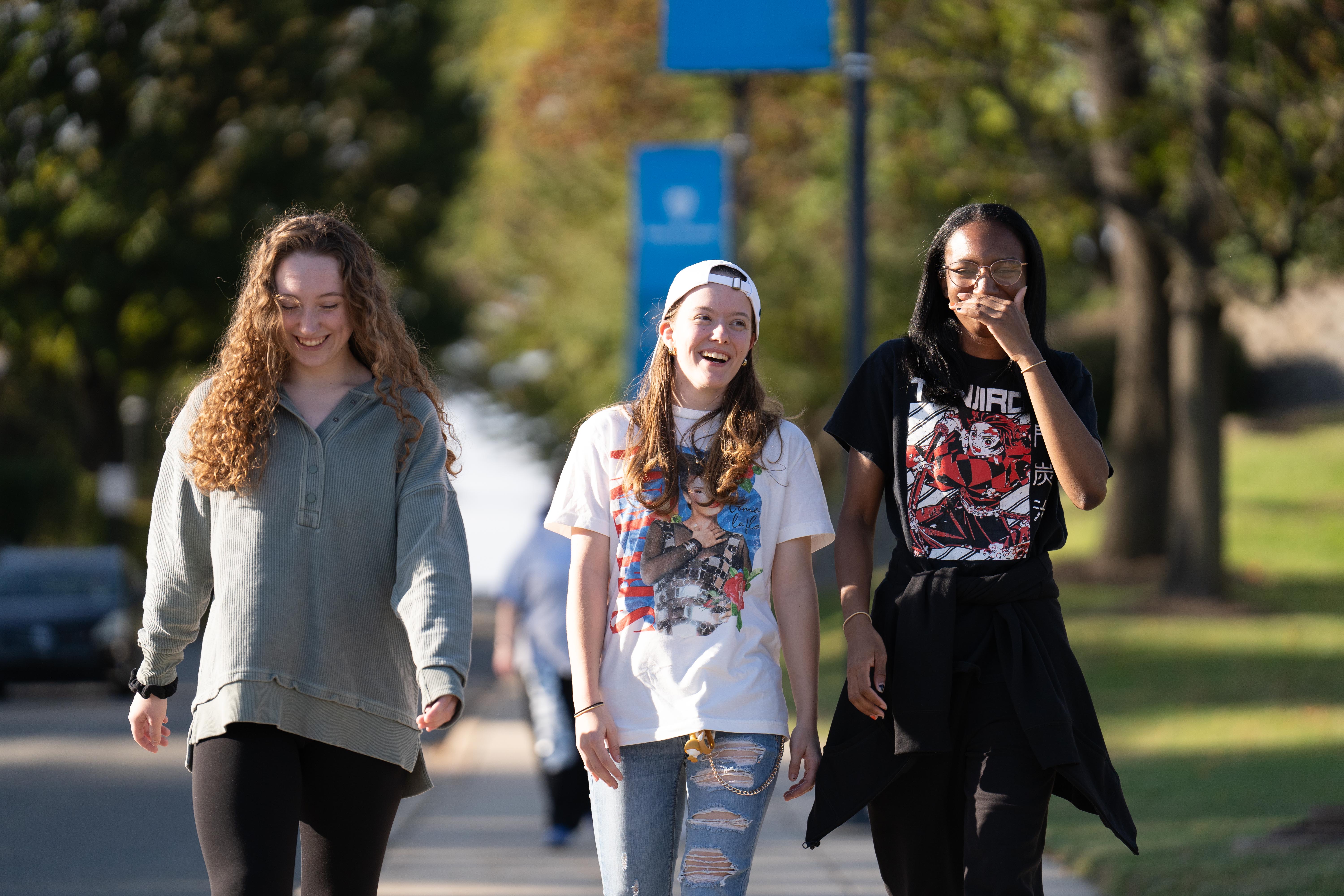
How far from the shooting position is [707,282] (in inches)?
148

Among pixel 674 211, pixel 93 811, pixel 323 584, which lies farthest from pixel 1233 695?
pixel 323 584

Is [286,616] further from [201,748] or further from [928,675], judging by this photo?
[928,675]

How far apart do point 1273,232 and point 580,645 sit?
13491 mm

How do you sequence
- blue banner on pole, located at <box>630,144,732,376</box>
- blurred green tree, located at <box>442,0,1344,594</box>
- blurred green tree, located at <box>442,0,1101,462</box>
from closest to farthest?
blue banner on pole, located at <box>630,144,732,376</box> < blurred green tree, located at <box>442,0,1344,594</box> < blurred green tree, located at <box>442,0,1101,462</box>

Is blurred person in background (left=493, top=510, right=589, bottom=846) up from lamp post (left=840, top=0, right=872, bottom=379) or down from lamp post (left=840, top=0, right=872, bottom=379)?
down


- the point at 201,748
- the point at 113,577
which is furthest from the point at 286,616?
the point at 113,577

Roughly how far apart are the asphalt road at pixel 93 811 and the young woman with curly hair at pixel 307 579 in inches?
145

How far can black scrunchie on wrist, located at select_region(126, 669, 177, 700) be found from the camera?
377 cm

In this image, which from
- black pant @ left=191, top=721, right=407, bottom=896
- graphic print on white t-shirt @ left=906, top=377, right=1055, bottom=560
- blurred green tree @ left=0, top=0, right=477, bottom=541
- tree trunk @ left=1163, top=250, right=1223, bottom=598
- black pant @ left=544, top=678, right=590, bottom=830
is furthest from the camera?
blurred green tree @ left=0, top=0, right=477, bottom=541

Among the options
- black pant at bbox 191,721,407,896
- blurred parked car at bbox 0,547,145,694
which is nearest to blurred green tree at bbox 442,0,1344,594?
black pant at bbox 191,721,407,896

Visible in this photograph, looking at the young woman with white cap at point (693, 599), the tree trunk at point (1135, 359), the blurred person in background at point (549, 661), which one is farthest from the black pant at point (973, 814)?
the tree trunk at point (1135, 359)

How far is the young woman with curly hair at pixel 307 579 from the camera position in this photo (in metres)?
3.51

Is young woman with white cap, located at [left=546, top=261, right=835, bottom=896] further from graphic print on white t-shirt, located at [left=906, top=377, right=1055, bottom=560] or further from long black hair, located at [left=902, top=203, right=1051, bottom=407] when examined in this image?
long black hair, located at [left=902, top=203, right=1051, bottom=407]

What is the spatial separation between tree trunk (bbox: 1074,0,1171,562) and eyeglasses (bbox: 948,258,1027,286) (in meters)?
16.2
